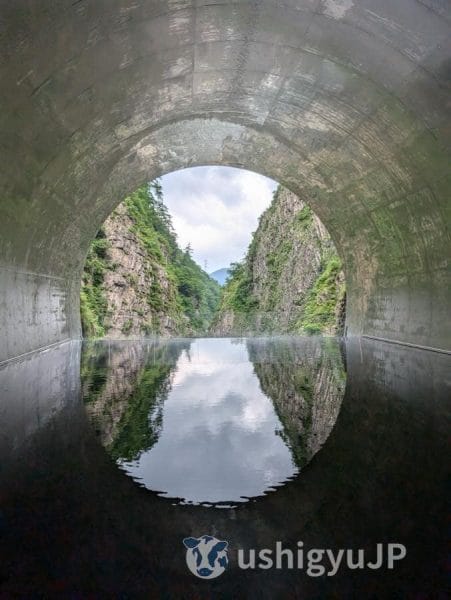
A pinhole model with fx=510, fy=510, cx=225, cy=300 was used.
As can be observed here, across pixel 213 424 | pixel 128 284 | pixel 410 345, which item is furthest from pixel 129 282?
pixel 213 424

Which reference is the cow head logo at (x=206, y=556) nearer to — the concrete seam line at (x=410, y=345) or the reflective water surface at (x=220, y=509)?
the reflective water surface at (x=220, y=509)

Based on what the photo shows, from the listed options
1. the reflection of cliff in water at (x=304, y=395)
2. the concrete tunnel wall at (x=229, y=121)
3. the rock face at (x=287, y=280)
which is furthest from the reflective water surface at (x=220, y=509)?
the rock face at (x=287, y=280)

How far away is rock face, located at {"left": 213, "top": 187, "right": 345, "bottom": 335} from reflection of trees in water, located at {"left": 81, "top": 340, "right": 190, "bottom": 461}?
16155mm

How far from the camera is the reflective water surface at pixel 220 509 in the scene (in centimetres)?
172

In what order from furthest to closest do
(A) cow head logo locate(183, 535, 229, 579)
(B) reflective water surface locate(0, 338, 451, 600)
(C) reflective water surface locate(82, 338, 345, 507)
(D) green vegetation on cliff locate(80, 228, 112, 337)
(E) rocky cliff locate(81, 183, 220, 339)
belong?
(E) rocky cliff locate(81, 183, 220, 339) → (D) green vegetation on cliff locate(80, 228, 112, 337) → (C) reflective water surface locate(82, 338, 345, 507) → (A) cow head logo locate(183, 535, 229, 579) → (B) reflective water surface locate(0, 338, 451, 600)

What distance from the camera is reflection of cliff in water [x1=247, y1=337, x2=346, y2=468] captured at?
3.54 metres

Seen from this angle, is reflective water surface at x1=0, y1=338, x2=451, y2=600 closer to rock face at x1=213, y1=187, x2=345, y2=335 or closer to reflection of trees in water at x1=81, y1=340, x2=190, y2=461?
reflection of trees in water at x1=81, y1=340, x2=190, y2=461

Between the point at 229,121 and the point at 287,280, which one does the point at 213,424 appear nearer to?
the point at 229,121

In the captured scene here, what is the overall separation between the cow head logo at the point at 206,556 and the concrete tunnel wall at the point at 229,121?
4.97 m

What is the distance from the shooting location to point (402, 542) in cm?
200

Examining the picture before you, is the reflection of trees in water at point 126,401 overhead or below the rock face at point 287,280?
below

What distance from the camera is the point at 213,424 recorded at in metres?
4.02

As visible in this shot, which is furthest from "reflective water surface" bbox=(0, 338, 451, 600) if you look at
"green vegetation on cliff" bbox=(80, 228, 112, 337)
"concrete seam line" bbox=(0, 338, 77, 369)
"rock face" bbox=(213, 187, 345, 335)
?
"green vegetation on cliff" bbox=(80, 228, 112, 337)

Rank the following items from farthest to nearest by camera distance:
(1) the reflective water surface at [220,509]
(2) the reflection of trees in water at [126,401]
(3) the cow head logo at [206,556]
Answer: (2) the reflection of trees in water at [126,401] → (3) the cow head logo at [206,556] → (1) the reflective water surface at [220,509]
